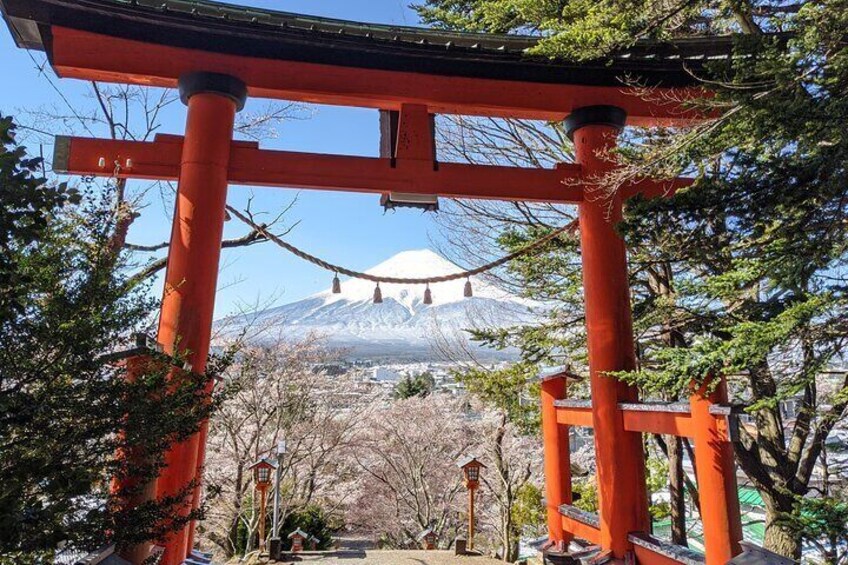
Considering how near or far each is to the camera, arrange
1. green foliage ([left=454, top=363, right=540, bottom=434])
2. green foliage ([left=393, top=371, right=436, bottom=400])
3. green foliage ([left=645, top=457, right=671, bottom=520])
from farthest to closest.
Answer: green foliage ([left=393, top=371, right=436, bottom=400]), green foliage ([left=645, top=457, right=671, bottom=520]), green foliage ([left=454, top=363, right=540, bottom=434])

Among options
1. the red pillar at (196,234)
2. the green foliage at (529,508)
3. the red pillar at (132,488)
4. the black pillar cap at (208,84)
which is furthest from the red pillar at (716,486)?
the green foliage at (529,508)

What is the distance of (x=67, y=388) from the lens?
5.95 ft

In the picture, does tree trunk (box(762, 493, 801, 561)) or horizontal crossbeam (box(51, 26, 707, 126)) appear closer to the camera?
horizontal crossbeam (box(51, 26, 707, 126))

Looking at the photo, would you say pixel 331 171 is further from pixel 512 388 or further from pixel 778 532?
pixel 778 532

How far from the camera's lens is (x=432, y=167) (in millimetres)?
3654

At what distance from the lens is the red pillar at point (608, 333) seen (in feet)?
10.9

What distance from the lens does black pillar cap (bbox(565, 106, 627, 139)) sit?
3877 mm

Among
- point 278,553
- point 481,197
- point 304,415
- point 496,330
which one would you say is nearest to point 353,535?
point 304,415

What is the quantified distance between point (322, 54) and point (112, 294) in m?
2.32

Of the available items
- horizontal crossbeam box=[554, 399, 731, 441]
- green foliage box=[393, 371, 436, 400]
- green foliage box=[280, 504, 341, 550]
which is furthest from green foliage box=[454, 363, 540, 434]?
green foliage box=[393, 371, 436, 400]

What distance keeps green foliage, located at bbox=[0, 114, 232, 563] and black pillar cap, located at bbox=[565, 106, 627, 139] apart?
3.19m

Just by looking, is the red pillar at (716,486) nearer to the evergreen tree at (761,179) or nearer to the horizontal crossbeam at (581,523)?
the evergreen tree at (761,179)

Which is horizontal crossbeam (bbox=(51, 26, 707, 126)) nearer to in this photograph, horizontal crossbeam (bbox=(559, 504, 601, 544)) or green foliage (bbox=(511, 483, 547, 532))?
horizontal crossbeam (bbox=(559, 504, 601, 544))

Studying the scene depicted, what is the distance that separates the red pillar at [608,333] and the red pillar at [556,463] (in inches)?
29.4
